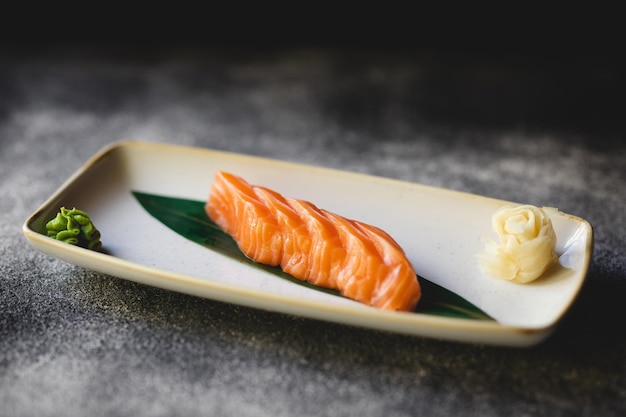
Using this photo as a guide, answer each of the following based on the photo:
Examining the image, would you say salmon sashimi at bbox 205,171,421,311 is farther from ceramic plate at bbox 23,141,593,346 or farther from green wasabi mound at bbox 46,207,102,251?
green wasabi mound at bbox 46,207,102,251

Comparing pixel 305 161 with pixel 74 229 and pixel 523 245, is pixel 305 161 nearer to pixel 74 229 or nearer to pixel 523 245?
pixel 74 229

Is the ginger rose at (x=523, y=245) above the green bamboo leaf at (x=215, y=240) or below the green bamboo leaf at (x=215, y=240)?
above

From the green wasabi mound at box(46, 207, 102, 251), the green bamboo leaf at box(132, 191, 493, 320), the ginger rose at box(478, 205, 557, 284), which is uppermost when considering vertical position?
the ginger rose at box(478, 205, 557, 284)

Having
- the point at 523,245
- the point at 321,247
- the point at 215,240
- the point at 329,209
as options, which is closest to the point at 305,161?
the point at 329,209

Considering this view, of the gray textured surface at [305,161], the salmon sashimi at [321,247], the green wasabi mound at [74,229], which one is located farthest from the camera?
the green wasabi mound at [74,229]

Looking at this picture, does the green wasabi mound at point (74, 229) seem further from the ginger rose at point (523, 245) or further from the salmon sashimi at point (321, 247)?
the ginger rose at point (523, 245)

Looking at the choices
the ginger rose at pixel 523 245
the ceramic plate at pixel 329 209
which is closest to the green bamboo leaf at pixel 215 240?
the ceramic plate at pixel 329 209

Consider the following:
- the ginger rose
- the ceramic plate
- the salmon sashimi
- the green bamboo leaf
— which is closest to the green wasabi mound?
the ceramic plate

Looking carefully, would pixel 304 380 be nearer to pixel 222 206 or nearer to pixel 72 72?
pixel 222 206
